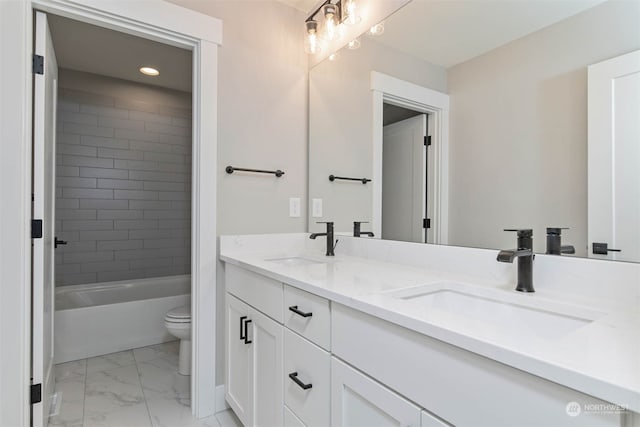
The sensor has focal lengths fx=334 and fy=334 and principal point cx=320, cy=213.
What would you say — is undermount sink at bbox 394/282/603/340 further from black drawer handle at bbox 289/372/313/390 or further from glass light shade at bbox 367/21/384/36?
glass light shade at bbox 367/21/384/36

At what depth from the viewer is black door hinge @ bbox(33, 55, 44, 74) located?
5.03 ft

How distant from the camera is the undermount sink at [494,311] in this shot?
2.38 feet

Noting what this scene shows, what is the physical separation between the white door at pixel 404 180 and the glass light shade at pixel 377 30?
0.49 m

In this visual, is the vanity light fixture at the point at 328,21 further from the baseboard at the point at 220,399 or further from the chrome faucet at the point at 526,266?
the baseboard at the point at 220,399

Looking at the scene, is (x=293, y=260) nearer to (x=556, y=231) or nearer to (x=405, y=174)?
(x=405, y=174)

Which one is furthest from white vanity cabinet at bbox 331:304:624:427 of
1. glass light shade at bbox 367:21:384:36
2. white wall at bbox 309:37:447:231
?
glass light shade at bbox 367:21:384:36

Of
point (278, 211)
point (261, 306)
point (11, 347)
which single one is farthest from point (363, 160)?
point (11, 347)

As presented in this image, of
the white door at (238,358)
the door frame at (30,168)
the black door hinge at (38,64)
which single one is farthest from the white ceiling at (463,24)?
the black door hinge at (38,64)

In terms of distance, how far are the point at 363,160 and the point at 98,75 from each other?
9.24 ft

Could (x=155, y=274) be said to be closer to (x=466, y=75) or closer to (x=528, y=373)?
(x=466, y=75)

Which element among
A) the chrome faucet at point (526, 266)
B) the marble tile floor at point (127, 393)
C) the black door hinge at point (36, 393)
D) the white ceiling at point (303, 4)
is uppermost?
the white ceiling at point (303, 4)

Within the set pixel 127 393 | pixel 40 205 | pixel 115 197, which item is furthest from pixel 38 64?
pixel 115 197

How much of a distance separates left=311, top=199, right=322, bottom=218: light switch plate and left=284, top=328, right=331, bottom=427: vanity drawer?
3.30 ft

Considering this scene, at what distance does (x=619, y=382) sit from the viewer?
46 centimetres
